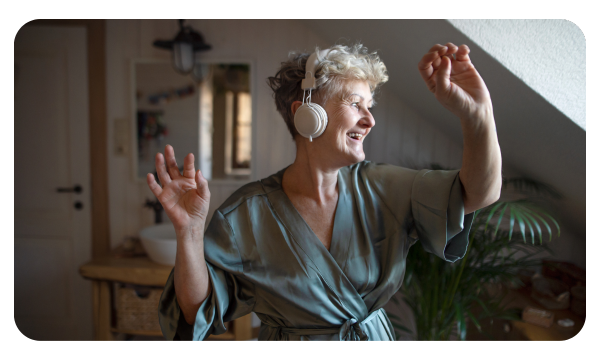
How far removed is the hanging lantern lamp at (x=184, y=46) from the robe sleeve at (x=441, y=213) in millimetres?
1729

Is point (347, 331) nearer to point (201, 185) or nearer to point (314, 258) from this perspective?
point (314, 258)

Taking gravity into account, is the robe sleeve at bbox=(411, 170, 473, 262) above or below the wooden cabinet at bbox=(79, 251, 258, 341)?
above

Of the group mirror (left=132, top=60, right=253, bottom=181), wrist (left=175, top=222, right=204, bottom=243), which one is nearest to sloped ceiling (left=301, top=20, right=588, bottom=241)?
mirror (left=132, top=60, right=253, bottom=181)

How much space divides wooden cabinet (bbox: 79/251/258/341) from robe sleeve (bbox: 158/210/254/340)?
97 centimetres

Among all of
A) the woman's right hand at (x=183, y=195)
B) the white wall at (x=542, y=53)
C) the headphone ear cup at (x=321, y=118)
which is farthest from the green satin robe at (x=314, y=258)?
the white wall at (x=542, y=53)

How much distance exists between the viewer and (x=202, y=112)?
7.41ft

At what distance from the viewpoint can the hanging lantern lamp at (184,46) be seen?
2096mm

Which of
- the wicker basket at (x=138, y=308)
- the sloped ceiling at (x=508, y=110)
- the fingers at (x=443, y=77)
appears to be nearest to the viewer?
the fingers at (x=443, y=77)

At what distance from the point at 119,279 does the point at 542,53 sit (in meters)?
2.14

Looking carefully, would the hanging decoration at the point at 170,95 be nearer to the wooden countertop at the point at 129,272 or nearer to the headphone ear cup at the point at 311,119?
the wooden countertop at the point at 129,272

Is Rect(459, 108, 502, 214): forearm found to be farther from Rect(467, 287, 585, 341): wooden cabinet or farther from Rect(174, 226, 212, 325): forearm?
Rect(467, 287, 585, 341): wooden cabinet

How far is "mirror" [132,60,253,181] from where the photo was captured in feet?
7.32

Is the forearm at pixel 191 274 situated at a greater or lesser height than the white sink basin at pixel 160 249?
greater
